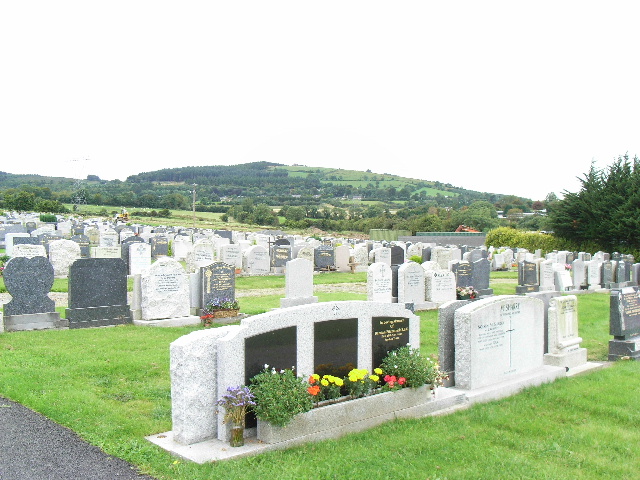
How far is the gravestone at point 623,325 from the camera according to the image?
35.7 feet

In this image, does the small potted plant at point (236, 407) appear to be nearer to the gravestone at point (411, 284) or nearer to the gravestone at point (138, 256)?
the gravestone at point (411, 284)

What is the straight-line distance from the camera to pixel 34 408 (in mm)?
6828

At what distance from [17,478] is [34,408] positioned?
1.89m

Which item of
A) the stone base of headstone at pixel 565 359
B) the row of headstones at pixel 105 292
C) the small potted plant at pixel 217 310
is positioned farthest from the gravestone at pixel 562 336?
the row of headstones at pixel 105 292

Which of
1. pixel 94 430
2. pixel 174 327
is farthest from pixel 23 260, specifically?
pixel 94 430

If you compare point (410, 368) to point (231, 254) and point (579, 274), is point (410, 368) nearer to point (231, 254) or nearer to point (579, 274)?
point (231, 254)

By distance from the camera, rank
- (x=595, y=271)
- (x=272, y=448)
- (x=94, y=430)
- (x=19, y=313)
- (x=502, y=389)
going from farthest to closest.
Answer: (x=595, y=271) → (x=19, y=313) → (x=502, y=389) → (x=94, y=430) → (x=272, y=448)

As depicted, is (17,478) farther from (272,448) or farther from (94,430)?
(272,448)

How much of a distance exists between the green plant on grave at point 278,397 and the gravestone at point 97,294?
7.62 meters

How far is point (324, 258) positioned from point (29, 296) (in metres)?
16.3

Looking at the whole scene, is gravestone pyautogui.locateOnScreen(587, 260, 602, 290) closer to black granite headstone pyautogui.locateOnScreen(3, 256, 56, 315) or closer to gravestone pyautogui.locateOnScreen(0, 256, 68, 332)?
gravestone pyautogui.locateOnScreen(0, 256, 68, 332)

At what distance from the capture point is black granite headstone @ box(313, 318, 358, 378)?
22.0 feet

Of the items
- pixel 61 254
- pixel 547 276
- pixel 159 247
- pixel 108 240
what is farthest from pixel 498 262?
pixel 61 254

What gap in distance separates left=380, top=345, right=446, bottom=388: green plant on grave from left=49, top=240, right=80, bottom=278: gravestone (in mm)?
17014
